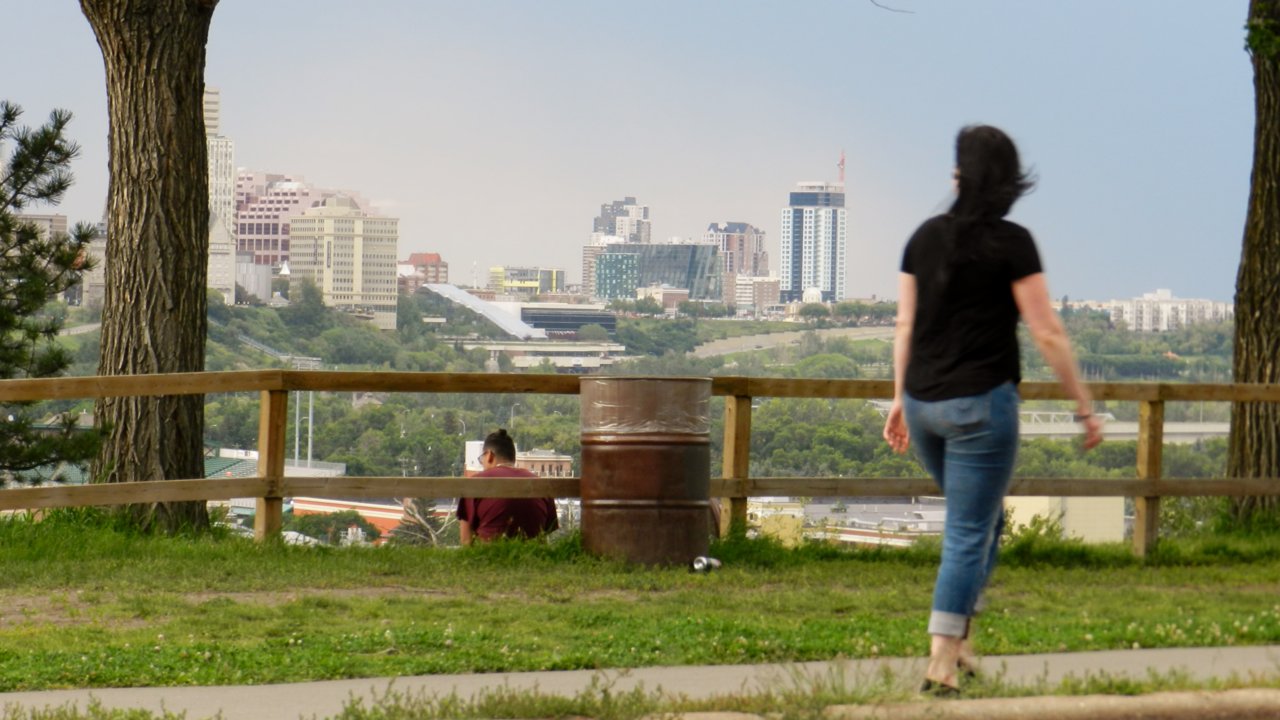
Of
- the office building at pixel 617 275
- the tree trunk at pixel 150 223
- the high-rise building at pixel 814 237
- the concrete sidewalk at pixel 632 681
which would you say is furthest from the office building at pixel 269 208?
the concrete sidewalk at pixel 632 681

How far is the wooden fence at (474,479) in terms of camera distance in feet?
32.0

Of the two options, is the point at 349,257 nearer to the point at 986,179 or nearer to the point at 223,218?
the point at 223,218

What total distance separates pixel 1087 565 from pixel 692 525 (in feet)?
9.29

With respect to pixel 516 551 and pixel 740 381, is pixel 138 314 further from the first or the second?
pixel 740 381

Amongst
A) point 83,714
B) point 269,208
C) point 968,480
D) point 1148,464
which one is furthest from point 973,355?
point 269,208

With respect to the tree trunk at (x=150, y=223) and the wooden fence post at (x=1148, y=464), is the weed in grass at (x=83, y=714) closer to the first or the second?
the tree trunk at (x=150, y=223)

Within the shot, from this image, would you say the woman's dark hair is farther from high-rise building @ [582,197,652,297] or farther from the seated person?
high-rise building @ [582,197,652,297]

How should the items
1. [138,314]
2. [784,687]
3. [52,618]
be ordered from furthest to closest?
[138,314] → [52,618] → [784,687]

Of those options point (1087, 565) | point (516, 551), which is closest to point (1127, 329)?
point (1087, 565)

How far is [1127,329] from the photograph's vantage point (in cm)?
3428

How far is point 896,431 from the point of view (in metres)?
5.81

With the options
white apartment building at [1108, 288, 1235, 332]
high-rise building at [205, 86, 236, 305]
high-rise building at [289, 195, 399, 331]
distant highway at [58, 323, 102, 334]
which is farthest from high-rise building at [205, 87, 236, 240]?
distant highway at [58, 323, 102, 334]

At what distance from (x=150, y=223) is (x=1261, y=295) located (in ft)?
27.8

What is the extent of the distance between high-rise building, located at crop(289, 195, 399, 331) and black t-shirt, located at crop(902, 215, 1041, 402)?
3924 cm
